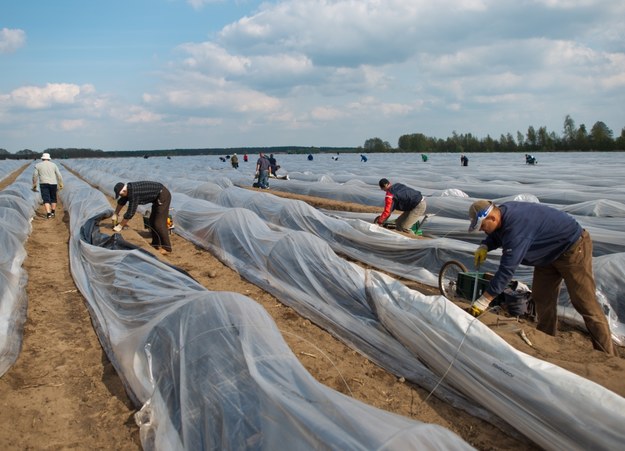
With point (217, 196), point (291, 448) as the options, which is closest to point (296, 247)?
point (291, 448)

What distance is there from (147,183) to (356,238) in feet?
13.9

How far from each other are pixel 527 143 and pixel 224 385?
7792 cm

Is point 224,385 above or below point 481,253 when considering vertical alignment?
below

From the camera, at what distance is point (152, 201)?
8859 mm

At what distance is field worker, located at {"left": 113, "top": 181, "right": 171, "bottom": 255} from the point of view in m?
8.32

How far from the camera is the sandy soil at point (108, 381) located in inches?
145

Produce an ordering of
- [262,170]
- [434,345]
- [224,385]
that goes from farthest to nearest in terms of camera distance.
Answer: [262,170] < [434,345] < [224,385]

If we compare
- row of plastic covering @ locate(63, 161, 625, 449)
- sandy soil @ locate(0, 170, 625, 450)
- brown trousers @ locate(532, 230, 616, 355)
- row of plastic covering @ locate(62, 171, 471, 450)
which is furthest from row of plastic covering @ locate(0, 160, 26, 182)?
brown trousers @ locate(532, 230, 616, 355)

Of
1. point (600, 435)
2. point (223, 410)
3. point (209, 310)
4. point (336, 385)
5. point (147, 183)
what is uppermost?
point (147, 183)

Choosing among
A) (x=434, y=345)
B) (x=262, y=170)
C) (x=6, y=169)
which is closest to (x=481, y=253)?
(x=434, y=345)

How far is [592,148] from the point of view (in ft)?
197

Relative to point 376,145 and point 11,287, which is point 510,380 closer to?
point 11,287

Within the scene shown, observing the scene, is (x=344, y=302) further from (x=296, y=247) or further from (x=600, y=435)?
(x=600, y=435)

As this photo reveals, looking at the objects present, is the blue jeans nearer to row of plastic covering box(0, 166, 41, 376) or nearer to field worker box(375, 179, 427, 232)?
row of plastic covering box(0, 166, 41, 376)
